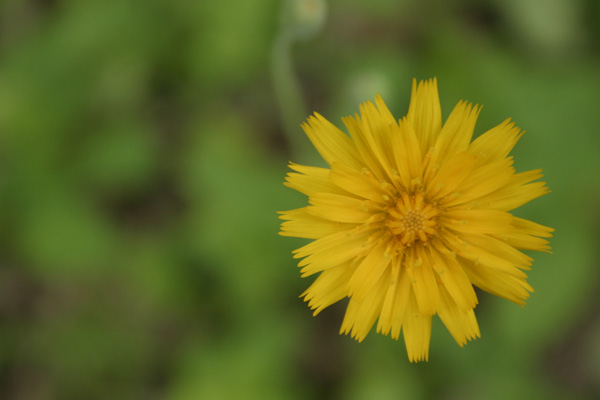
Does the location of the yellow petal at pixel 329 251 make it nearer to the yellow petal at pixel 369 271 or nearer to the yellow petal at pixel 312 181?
the yellow petal at pixel 369 271

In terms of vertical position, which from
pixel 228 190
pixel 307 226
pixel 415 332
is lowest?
pixel 415 332

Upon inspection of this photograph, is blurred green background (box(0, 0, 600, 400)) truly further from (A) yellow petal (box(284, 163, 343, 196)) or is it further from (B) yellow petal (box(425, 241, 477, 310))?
(B) yellow petal (box(425, 241, 477, 310))

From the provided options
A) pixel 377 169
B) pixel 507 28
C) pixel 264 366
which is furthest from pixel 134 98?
pixel 507 28

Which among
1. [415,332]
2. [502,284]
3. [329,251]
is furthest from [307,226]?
[502,284]

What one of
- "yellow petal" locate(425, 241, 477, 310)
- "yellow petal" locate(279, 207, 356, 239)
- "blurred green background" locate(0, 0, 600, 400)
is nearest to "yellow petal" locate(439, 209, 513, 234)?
"yellow petal" locate(425, 241, 477, 310)

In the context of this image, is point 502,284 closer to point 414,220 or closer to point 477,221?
point 477,221

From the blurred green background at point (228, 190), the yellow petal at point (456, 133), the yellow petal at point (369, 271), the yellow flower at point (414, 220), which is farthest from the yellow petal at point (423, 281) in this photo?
the blurred green background at point (228, 190)
